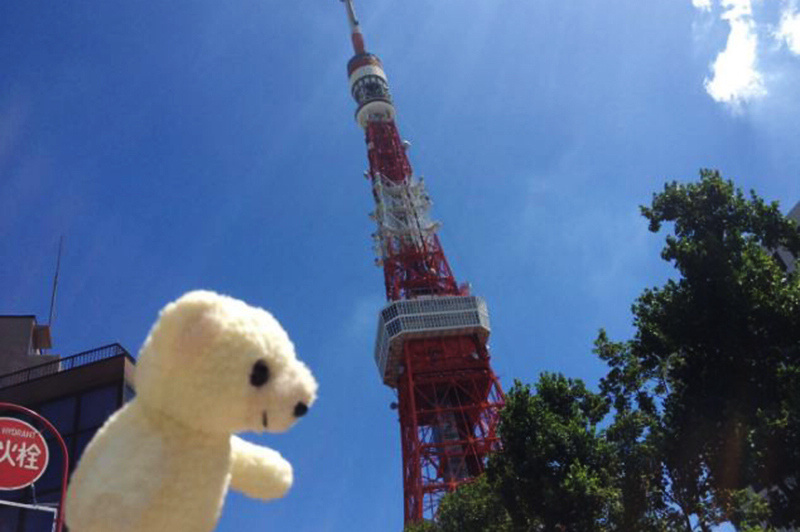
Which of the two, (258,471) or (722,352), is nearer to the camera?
(258,471)

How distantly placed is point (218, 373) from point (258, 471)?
2.58 feet

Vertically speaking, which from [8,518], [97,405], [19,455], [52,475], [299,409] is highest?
[97,405]

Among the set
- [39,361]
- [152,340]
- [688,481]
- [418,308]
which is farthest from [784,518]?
[418,308]

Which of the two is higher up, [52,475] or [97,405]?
[97,405]

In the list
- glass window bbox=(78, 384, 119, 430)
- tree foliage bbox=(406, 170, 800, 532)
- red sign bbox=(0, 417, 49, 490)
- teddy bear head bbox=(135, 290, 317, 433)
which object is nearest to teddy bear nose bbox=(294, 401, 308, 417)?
teddy bear head bbox=(135, 290, 317, 433)

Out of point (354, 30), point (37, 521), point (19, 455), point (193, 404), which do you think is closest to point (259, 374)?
point (193, 404)

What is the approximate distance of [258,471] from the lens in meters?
2.89

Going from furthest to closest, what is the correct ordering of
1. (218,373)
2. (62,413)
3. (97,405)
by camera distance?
(62,413) → (97,405) → (218,373)

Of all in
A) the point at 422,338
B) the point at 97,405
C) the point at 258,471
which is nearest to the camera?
the point at 258,471

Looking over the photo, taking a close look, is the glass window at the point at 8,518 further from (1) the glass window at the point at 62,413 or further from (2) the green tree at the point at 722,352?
(2) the green tree at the point at 722,352

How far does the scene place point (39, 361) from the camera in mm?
20141

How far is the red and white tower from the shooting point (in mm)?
39881

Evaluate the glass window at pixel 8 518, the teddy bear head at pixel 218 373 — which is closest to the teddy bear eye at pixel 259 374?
the teddy bear head at pixel 218 373

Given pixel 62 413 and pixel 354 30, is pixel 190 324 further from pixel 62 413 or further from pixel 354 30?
pixel 354 30
